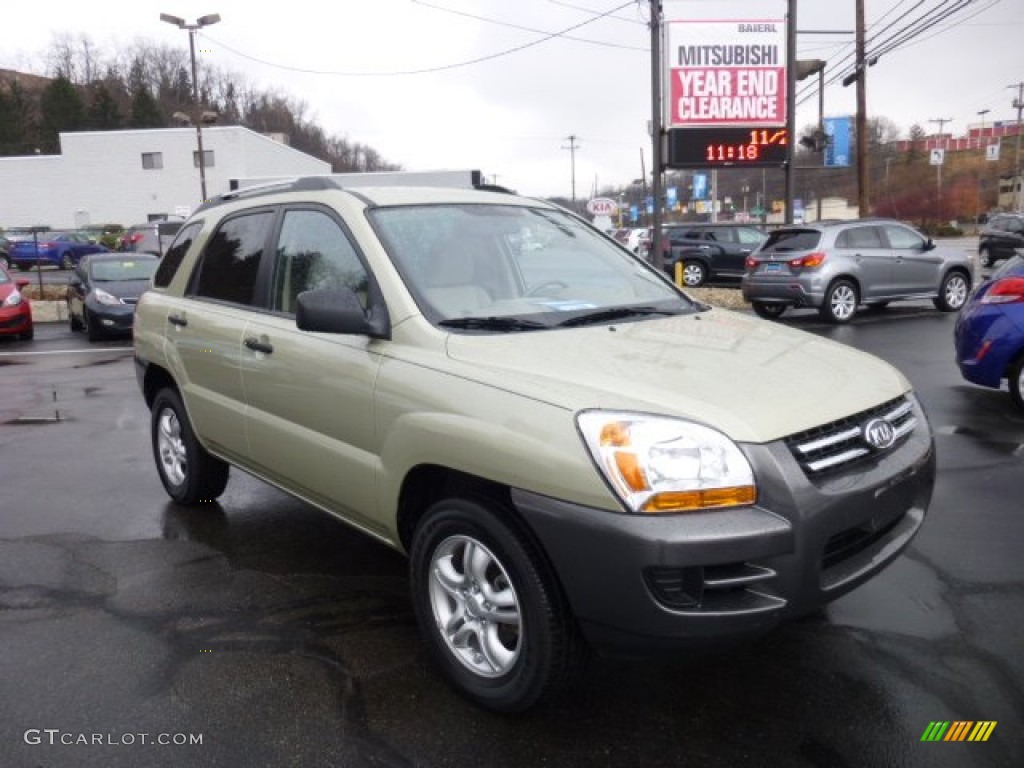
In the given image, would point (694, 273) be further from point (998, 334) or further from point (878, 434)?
point (878, 434)

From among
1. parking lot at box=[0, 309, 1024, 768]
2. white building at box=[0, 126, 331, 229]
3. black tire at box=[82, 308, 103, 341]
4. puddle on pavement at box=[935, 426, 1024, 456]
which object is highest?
white building at box=[0, 126, 331, 229]

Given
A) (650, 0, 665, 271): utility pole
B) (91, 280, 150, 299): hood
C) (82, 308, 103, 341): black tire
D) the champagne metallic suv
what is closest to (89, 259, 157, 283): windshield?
(91, 280, 150, 299): hood

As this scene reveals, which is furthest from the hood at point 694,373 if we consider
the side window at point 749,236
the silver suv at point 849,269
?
the side window at point 749,236

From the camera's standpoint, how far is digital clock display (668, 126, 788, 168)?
1803cm

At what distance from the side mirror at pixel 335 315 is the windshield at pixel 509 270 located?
0.73ft

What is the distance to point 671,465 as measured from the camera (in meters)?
2.47

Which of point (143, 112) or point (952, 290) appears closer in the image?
point (952, 290)

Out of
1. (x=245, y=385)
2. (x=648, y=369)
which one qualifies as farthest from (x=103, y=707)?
(x=648, y=369)

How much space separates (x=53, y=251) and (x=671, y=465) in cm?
3941

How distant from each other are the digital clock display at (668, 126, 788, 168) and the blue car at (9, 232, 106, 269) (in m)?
27.0

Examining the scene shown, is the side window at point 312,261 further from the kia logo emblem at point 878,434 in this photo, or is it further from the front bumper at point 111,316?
the front bumper at point 111,316

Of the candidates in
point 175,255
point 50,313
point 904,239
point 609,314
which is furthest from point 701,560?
point 50,313

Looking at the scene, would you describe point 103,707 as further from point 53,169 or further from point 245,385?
point 53,169

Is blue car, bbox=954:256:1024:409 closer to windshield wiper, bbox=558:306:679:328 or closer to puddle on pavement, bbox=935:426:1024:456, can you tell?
puddle on pavement, bbox=935:426:1024:456
